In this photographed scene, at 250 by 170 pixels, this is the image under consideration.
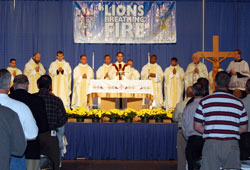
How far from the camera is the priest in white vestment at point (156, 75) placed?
14797 mm

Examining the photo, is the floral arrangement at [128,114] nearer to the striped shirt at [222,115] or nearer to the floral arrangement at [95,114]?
the floral arrangement at [95,114]

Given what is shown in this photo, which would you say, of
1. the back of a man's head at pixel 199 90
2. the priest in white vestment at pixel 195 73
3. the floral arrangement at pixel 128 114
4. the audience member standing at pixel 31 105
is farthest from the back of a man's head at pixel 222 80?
the priest in white vestment at pixel 195 73

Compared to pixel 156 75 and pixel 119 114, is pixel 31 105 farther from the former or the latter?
pixel 156 75

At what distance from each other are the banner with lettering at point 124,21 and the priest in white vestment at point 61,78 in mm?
1401

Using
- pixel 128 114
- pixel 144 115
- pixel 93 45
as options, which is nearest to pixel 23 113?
pixel 128 114

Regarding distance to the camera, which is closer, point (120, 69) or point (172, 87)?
point (120, 69)

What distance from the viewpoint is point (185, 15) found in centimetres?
1648

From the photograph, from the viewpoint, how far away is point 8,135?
3738 millimetres

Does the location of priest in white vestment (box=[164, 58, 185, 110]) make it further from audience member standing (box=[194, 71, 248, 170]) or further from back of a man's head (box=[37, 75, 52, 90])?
audience member standing (box=[194, 71, 248, 170])

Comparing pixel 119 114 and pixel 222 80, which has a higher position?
pixel 222 80

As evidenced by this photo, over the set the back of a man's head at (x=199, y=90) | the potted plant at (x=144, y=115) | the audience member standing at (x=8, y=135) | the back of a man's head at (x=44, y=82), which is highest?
the back of a man's head at (x=44, y=82)

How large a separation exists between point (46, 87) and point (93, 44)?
33.8 feet

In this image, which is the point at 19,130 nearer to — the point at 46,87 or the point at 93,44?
the point at 46,87

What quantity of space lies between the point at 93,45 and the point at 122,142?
7.31 metres
